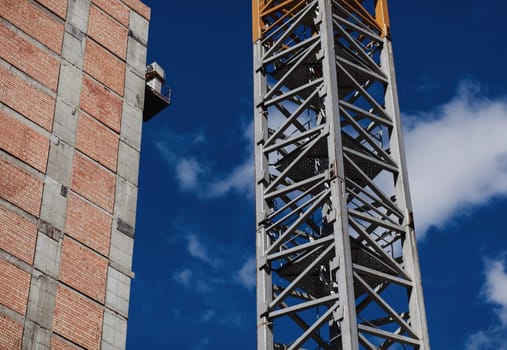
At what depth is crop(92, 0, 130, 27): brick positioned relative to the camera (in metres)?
47.5

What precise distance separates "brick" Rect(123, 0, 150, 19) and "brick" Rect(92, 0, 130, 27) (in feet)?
1.41

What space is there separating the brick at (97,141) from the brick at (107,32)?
455 centimetres

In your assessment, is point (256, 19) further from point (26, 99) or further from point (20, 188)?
point (20, 188)

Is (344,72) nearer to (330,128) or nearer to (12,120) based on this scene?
(330,128)

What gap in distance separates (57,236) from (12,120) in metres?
4.61

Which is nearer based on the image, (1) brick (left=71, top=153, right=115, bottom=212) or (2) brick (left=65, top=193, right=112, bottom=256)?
(2) brick (left=65, top=193, right=112, bottom=256)

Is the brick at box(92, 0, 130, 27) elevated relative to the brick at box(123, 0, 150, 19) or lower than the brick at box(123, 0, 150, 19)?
lower

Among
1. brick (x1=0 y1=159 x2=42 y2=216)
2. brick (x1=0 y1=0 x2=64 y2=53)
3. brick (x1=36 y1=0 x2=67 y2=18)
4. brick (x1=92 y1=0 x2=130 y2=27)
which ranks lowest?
brick (x1=0 y1=159 x2=42 y2=216)

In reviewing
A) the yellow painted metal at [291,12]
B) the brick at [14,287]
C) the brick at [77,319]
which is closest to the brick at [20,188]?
the brick at [14,287]

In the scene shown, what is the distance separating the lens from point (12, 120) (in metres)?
39.2

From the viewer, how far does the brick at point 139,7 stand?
49628 millimetres

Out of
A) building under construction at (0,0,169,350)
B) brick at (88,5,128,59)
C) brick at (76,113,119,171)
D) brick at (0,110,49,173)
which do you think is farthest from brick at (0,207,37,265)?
brick at (88,5,128,59)

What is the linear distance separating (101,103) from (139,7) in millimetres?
7749

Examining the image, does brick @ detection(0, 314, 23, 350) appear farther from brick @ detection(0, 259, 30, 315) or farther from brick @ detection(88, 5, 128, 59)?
brick @ detection(88, 5, 128, 59)
